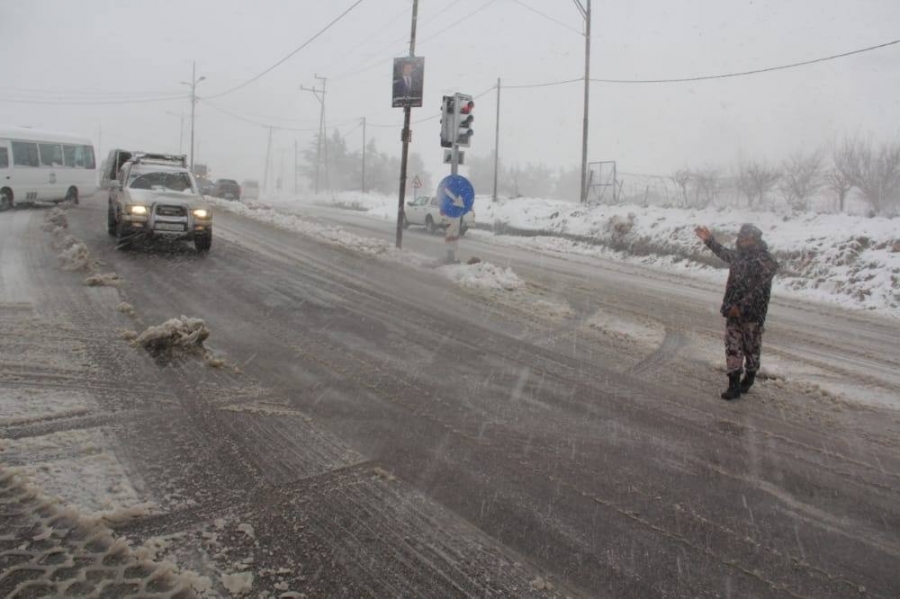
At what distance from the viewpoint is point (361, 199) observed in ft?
177

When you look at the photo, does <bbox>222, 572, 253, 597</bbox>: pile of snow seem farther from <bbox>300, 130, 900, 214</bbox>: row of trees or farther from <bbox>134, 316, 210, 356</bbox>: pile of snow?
<bbox>300, 130, 900, 214</bbox>: row of trees

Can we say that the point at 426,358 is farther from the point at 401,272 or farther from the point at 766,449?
the point at 401,272

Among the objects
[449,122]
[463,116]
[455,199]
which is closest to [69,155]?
[449,122]

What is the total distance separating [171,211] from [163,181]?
55.3 inches

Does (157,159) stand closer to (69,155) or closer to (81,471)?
(69,155)

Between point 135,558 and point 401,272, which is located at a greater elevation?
point 401,272

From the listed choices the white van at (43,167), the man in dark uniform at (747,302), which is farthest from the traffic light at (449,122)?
the white van at (43,167)

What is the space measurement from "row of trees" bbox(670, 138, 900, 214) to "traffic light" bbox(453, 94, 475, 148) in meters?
16.5

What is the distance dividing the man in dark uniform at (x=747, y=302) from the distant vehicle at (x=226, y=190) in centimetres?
3792

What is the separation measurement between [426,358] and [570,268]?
9.80m

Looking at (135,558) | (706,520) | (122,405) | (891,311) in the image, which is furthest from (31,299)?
(891,311)

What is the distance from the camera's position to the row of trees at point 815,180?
32.4 metres

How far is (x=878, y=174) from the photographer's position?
32562 mm

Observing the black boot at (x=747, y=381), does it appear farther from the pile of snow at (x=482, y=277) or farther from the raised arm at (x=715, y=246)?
the pile of snow at (x=482, y=277)
